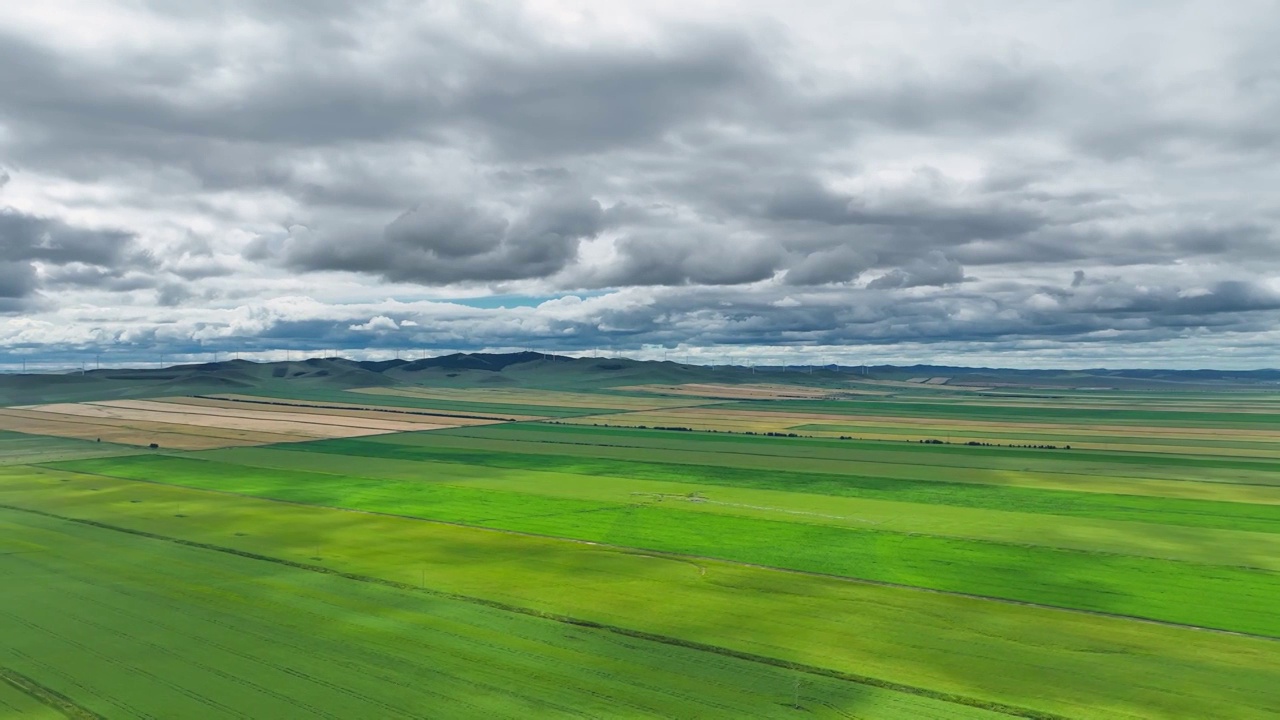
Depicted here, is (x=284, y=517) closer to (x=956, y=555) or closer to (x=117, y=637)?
(x=117, y=637)

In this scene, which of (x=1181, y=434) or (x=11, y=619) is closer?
(x=11, y=619)

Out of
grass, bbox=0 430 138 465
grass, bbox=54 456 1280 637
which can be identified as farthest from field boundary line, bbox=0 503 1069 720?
grass, bbox=0 430 138 465

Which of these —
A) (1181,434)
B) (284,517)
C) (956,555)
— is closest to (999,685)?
(956,555)

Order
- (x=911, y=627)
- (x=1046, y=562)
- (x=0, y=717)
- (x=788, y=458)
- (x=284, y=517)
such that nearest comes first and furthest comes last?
(x=0, y=717) < (x=911, y=627) < (x=1046, y=562) < (x=284, y=517) < (x=788, y=458)

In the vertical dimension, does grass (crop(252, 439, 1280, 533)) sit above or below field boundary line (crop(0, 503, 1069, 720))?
above

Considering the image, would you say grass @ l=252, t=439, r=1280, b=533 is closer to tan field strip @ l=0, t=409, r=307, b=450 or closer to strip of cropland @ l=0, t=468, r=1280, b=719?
tan field strip @ l=0, t=409, r=307, b=450

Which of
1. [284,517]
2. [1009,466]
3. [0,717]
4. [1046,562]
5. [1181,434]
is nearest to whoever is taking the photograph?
[0,717]
